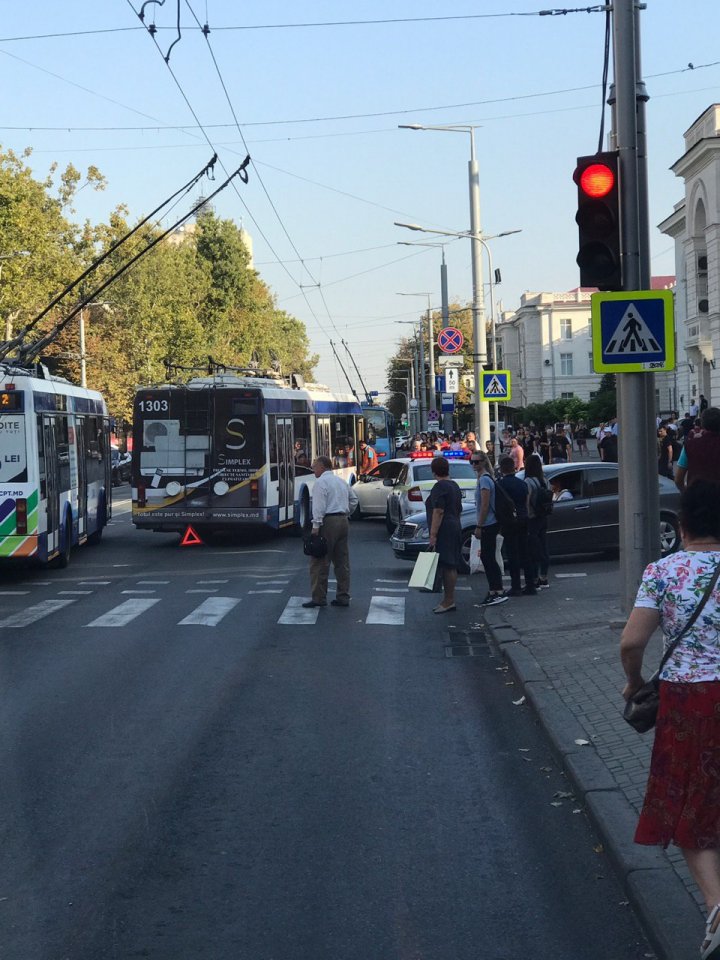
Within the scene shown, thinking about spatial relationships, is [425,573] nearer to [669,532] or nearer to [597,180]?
[597,180]

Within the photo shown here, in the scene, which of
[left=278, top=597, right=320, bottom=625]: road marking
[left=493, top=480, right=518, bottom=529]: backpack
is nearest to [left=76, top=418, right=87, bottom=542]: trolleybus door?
[left=278, top=597, right=320, bottom=625]: road marking

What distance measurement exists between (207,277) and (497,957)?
3621 inches

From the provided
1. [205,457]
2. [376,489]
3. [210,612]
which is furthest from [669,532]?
[376,489]

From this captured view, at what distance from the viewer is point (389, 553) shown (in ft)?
72.3

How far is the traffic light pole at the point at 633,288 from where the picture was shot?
34.9 ft

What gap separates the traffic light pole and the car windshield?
1149cm

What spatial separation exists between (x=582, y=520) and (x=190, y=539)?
889cm

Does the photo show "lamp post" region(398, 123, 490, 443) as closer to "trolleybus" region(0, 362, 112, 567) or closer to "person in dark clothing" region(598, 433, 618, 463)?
"person in dark clothing" region(598, 433, 618, 463)

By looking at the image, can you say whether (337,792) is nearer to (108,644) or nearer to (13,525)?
(108,644)

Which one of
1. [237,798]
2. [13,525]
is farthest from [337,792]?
[13,525]

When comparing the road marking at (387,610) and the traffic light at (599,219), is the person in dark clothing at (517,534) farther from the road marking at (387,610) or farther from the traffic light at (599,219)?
the traffic light at (599,219)

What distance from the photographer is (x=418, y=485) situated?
72.4 feet

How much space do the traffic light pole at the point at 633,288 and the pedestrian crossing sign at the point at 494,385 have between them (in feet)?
58.9

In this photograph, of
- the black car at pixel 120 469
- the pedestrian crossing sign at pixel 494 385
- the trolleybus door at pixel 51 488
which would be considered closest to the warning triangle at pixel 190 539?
the trolleybus door at pixel 51 488
